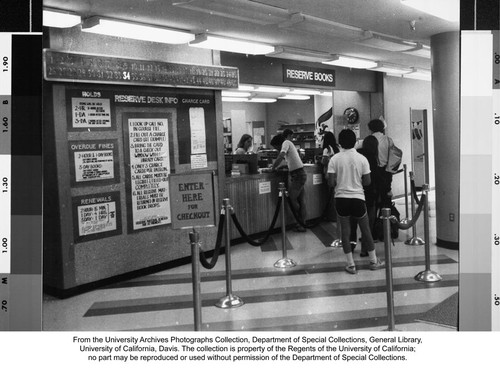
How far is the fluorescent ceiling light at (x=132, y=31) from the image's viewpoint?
3961mm

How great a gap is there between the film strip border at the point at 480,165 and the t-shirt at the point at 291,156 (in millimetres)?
4220

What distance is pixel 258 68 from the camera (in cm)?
679

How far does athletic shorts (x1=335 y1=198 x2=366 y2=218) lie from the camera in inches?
171

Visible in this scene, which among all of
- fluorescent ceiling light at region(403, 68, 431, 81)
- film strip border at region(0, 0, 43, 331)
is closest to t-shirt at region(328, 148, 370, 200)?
film strip border at region(0, 0, 43, 331)

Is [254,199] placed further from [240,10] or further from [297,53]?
[240,10]

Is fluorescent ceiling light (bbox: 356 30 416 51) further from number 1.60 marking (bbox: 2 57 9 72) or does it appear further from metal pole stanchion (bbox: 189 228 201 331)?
number 1.60 marking (bbox: 2 57 9 72)

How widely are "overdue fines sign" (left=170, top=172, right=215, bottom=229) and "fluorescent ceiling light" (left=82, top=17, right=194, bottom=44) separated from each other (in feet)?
5.31

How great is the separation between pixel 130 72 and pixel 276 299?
2.43 metres

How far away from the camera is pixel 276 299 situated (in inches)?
154

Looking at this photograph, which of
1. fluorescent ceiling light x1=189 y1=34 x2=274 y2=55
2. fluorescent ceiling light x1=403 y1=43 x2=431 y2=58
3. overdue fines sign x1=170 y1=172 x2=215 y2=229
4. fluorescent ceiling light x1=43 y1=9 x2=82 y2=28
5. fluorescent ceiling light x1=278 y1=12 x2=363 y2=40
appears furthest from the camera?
fluorescent ceiling light x1=403 y1=43 x2=431 y2=58

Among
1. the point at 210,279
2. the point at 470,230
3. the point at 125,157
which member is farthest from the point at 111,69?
the point at 470,230

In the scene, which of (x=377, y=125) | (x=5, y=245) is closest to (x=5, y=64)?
(x=5, y=245)
